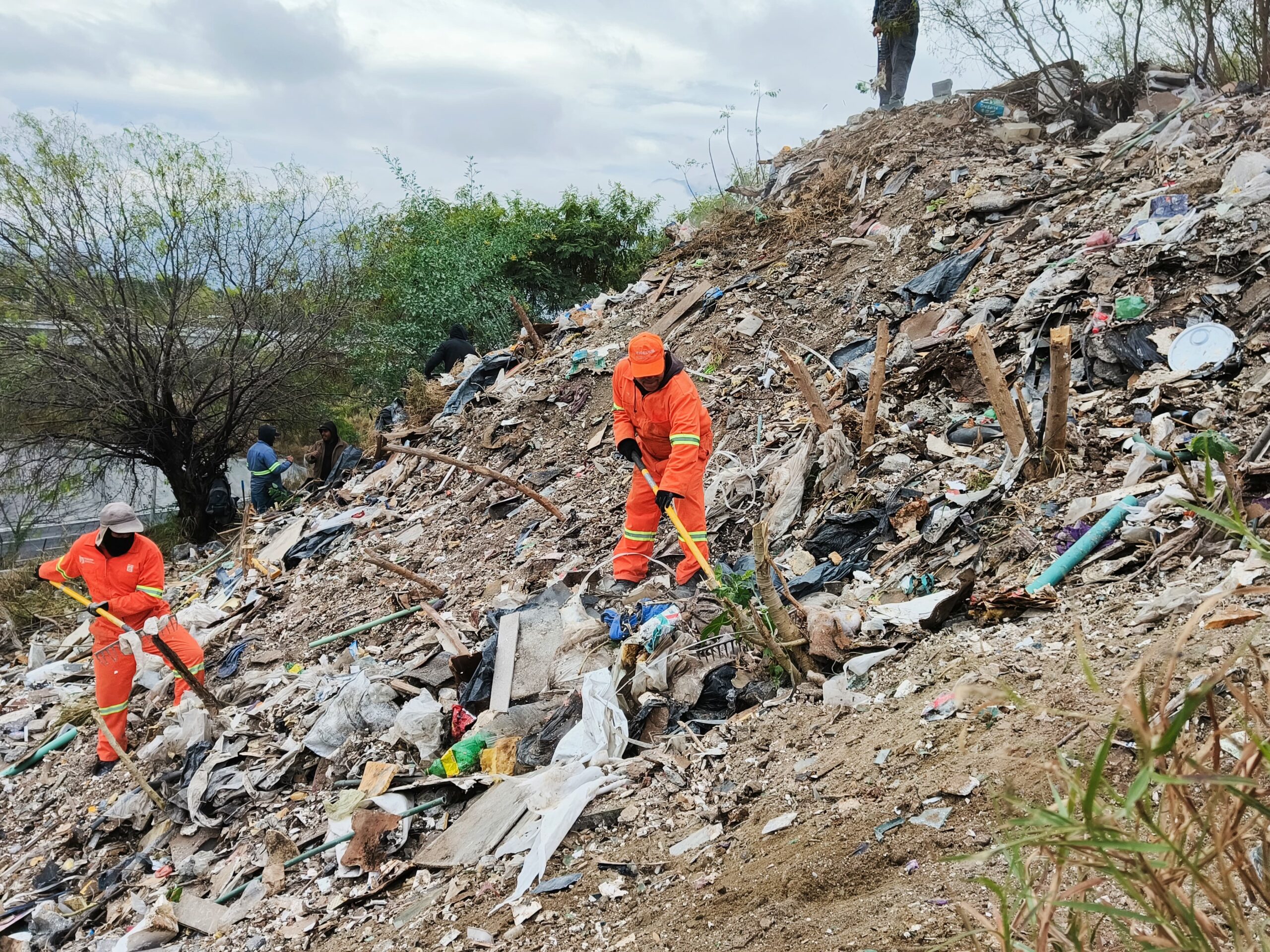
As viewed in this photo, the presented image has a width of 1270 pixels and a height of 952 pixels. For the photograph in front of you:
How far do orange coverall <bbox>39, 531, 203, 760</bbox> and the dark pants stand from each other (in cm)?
1037

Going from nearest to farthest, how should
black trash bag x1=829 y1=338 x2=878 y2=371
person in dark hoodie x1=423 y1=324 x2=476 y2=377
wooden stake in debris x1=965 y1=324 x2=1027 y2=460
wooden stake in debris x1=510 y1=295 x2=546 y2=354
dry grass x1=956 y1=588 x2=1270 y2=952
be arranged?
dry grass x1=956 y1=588 x2=1270 y2=952, wooden stake in debris x1=965 y1=324 x2=1027 y2=460, black trash bag x1=829 y1=338 x2=878 y2=371, wooden stake in debris x1=510 y1=295 x2=546 y2=354, person in dark hoodie x1=423 y1=324 x2=476 y2=377

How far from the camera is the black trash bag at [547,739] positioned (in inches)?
154

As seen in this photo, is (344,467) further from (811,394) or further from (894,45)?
(894,45)

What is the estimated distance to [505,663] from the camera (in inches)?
185

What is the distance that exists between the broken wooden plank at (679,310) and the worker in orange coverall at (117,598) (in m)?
5.80

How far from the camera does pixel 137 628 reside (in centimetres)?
610

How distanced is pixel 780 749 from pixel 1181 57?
1095cm

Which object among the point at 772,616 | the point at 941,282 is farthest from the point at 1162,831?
the point at 941,282

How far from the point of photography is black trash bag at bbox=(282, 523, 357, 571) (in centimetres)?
865

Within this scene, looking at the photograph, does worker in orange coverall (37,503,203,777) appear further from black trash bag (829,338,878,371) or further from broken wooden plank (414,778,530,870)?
black trash bag (829,338,878,371)

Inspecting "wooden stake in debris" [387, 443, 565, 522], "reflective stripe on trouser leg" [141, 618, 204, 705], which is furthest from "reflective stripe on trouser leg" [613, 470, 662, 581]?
"reflective stripe on trouser leg" [141, 618, 204, 705]

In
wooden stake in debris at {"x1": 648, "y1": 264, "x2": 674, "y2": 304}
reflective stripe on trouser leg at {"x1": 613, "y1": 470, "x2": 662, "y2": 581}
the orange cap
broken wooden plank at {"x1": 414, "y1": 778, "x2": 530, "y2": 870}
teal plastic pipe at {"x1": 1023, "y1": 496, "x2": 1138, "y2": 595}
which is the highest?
wooden stake in debris at {"x1": 648, "y1": 264, "x2": 674, "y2": 304}

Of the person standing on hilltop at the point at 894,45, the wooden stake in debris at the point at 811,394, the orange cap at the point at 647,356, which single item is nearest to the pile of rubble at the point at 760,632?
the wooden stake in debris at the point at 811,394

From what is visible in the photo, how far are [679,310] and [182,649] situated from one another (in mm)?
6314
